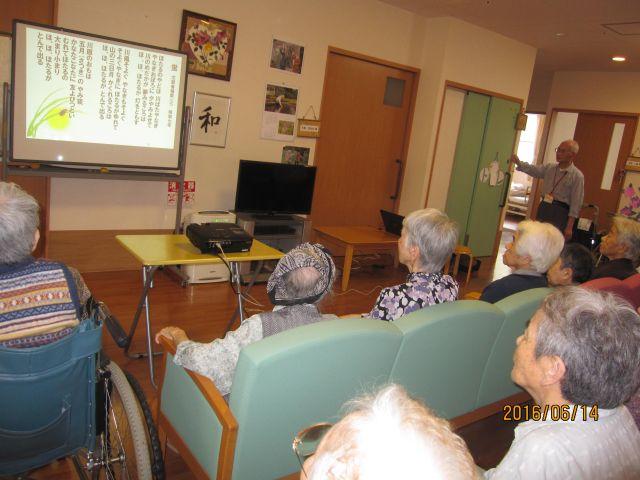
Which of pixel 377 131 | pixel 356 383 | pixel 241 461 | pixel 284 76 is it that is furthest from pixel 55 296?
pixel 377 131

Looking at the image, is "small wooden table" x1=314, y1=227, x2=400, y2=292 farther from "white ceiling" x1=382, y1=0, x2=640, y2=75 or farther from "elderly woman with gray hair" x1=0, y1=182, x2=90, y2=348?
"elderly woman with gray hair" x1=0, y1=182, x2=90, y2=348

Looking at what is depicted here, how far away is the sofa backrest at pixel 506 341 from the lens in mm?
2182

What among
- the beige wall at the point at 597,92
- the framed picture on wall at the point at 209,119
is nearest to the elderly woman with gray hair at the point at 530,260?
the framed picture on wall at the point at 209,119

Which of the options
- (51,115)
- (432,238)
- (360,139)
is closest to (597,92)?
(360,139)

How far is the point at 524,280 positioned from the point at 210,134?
2978 mm

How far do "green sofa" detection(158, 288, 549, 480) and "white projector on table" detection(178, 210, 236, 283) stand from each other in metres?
2.17

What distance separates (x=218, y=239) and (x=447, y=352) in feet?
4.54

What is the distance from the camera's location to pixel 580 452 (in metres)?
1.06

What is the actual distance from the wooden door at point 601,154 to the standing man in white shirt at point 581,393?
6933 mm

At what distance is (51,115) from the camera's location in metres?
3.37

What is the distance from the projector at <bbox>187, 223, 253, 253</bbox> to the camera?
273 cm

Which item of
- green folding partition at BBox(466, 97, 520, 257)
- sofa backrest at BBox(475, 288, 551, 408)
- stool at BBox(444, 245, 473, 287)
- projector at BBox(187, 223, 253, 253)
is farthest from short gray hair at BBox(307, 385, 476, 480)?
green folding partition at BBox(466, 97, 520, 257)

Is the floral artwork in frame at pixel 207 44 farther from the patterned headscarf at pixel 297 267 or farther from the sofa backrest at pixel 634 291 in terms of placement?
the sofa backrest at pixel 634 291

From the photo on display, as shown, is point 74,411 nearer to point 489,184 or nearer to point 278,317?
point 278,317
